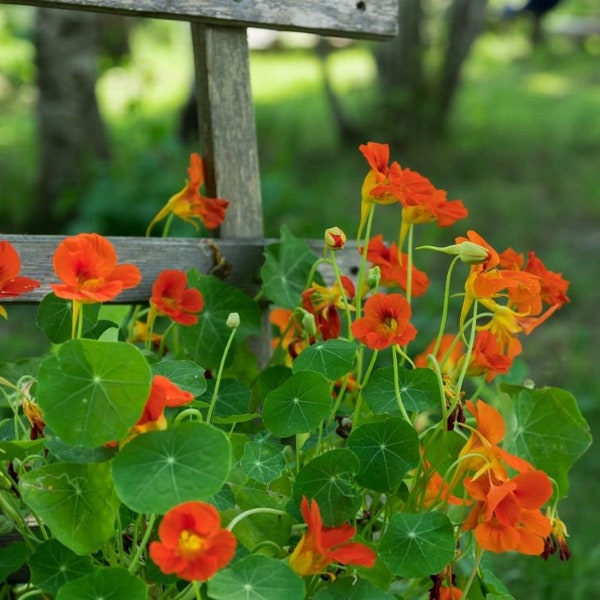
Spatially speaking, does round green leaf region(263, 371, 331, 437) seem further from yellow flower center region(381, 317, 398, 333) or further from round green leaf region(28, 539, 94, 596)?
round green leaf region(28, 539, 94, 596)

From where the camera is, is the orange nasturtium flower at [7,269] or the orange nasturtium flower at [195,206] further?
the orange nasturtium flower at [195,206]

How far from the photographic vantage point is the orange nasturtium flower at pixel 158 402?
87cm

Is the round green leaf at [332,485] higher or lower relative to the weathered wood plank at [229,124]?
lower

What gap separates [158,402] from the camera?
87 centimetres

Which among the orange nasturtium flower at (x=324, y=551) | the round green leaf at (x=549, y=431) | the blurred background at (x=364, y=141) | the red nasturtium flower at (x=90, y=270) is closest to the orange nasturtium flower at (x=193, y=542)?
the orange nasturtium flower at (x=324, y=551)

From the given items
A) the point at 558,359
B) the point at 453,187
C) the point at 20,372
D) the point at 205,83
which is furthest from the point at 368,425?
the point at 453,187

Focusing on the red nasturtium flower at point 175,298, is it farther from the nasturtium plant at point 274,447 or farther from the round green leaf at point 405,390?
the round green leaf at point 405,390

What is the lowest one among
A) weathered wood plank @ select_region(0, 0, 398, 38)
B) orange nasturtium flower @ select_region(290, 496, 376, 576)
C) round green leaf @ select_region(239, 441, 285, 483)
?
orange nasturtium flower @ select_region(290, 496, 376, 576)

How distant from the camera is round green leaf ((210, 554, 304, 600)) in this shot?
2.78 ft

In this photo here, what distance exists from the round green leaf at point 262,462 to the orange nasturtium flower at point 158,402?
0.16 m

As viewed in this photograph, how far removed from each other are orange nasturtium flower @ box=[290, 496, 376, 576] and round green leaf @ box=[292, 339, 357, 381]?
7.3 inches

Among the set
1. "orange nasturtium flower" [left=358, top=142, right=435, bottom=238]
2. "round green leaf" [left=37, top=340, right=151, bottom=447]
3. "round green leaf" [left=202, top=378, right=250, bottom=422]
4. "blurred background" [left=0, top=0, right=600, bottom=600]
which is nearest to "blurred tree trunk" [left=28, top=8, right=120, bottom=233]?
"blurred background" [left=0, top=0, right=600, bottom=600]

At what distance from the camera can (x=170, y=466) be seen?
0.86 meters

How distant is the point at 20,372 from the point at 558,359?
7.54 feet
